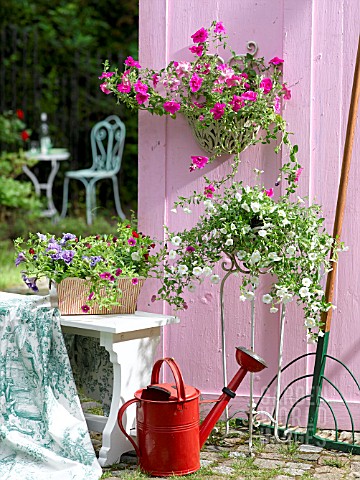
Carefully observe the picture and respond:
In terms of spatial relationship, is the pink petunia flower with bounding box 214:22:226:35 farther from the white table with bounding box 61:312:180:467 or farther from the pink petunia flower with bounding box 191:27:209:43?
the white table with bounding box 61:312:180:467

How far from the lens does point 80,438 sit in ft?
9.89

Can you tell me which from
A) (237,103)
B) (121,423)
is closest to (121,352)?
(121,423)

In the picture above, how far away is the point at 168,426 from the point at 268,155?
1201mm

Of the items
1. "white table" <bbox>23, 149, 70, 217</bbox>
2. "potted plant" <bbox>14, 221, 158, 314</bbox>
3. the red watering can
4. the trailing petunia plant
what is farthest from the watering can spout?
"white table" <bbox>23, 149, 70, 217</bbox>

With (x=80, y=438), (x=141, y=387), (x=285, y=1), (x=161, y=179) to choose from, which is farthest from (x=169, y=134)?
(x=80, y=438)

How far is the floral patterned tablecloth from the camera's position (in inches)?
116

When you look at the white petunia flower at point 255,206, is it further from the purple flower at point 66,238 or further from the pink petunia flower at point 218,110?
the purple flower at point 66,238

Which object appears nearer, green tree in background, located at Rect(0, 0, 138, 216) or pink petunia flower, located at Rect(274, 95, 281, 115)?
pink petunia flower, located at Rect(274, 95, 281, 115)

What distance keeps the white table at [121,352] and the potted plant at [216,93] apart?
0.68 metres

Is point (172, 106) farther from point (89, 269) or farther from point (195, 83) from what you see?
point (89, 269)

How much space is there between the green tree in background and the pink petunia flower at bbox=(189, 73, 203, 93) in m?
6.00

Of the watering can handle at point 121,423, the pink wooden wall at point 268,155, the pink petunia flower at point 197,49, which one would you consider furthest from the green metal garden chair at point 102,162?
the watering can handle at point 121,423

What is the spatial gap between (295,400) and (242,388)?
0.74 feet

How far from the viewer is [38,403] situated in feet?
10.2
